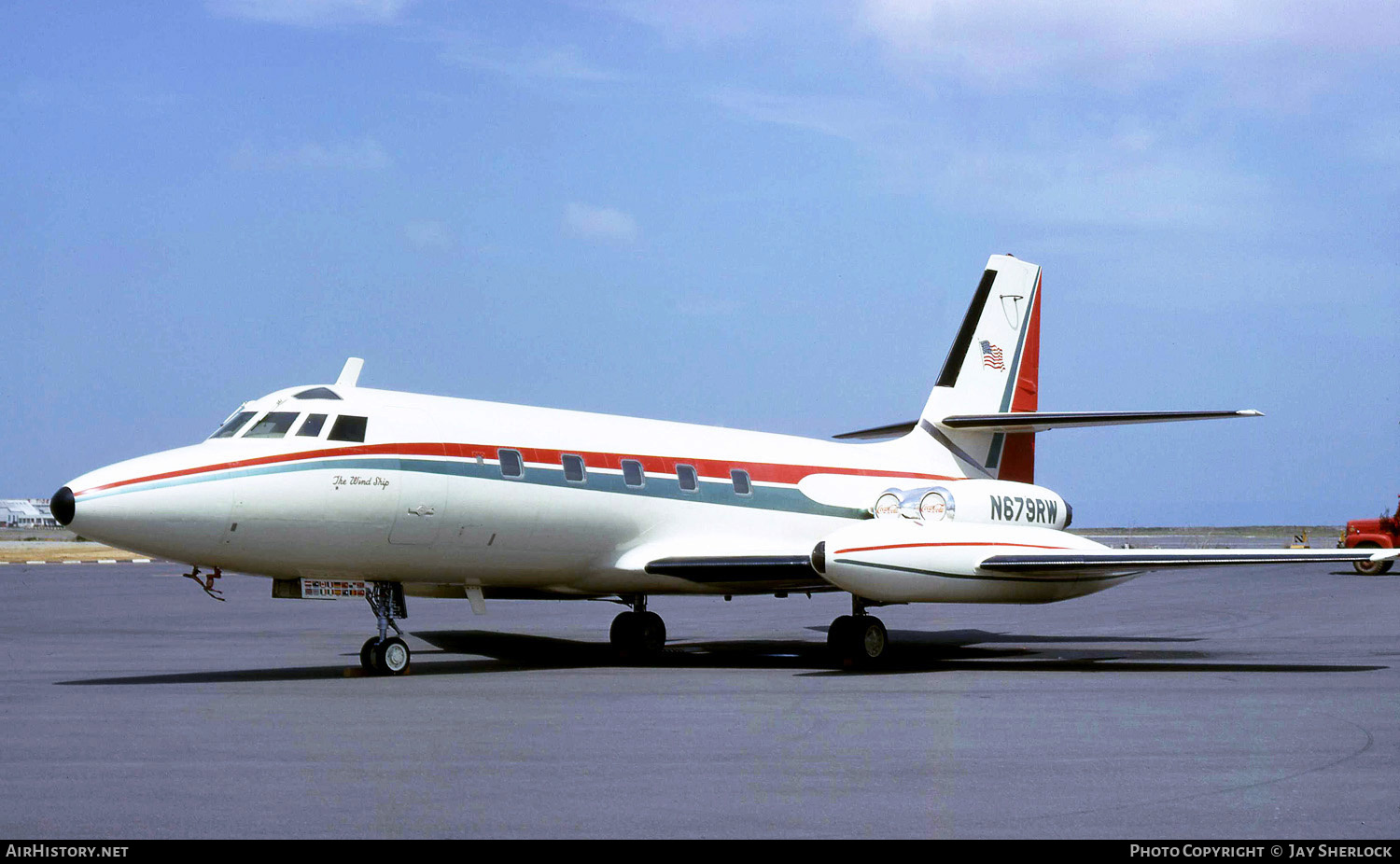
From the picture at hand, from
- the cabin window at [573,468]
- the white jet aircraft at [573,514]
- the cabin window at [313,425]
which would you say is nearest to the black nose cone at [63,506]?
the white jet aircraft at [573,514]

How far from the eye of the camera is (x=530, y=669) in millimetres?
16078

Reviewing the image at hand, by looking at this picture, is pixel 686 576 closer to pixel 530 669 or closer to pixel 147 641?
pixel 530 669

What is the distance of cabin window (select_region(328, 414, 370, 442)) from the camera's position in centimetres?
1453

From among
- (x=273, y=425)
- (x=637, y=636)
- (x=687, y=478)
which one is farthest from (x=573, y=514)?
(x=273, y=425)

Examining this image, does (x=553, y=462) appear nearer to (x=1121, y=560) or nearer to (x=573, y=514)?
(x=573, y=514)

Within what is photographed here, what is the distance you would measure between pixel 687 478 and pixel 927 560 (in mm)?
3397

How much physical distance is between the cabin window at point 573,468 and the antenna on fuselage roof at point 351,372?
2526 mm

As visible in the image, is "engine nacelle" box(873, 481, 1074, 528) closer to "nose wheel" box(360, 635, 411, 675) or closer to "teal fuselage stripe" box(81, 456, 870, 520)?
"teal fuselage stripe" box(81, 456, 870, 520)

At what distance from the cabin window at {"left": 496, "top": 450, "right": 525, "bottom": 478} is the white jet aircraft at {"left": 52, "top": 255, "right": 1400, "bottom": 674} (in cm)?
2

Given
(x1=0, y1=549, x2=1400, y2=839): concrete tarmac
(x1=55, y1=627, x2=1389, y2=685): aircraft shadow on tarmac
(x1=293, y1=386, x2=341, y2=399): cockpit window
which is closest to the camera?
(x1=0, y1=549, x2=1400, y2=839): concrete tarmac

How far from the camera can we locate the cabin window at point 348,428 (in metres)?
14.5

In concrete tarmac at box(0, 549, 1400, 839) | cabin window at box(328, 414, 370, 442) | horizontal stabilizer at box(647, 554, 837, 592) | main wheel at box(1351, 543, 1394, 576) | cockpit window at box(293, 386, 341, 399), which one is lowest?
concrete tarmac at box(0, 549, 1400, 839)

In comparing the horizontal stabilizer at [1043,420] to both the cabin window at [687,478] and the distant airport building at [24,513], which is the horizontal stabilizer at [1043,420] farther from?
the distant airport building at [24,513]

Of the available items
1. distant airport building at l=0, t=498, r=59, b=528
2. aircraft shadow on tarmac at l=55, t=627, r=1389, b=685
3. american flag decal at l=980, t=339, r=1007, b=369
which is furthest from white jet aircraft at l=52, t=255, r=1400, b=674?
distant airport building at l=0, t=498, r=59, b=528
